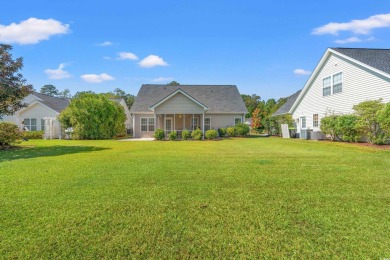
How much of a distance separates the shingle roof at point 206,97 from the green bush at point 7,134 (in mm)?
12250

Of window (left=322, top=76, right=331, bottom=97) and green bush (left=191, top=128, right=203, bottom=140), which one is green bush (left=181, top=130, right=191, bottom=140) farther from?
window (left=322, top=76, right=331, bottom=97)

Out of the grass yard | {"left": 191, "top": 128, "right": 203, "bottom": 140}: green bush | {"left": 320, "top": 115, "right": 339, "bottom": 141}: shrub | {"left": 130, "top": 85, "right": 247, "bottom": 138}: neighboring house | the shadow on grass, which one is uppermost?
{"left": 130, "top": 85, "right": 247, "bottom": 138}: neighboring house

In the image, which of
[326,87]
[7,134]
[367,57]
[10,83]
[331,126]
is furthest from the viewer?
[326,87]

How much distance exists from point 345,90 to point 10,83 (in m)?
22.9

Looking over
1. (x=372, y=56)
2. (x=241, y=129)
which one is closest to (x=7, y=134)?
(x=241, y=129)

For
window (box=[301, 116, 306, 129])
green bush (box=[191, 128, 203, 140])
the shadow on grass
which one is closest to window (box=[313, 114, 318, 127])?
window (box=[301, 116, 306, 129])

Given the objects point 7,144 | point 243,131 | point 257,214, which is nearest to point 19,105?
point 7,144

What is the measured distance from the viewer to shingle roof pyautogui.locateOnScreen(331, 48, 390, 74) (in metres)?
14.4

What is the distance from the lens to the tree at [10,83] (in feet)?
44.0

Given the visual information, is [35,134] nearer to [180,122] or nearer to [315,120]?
[180,122]

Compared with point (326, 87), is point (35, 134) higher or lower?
lower

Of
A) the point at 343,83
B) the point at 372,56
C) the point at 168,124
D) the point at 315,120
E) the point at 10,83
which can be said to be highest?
the point at 372,56

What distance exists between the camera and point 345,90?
1678cm

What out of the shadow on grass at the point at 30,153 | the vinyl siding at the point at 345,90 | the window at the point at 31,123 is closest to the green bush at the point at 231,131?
the vinyl siding at the point at 345,90
